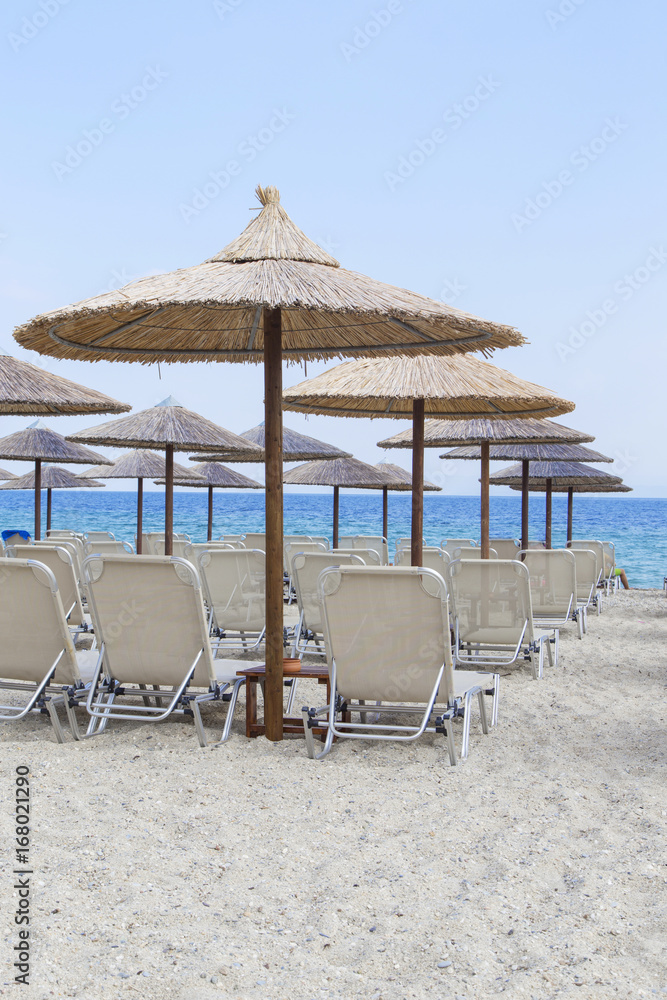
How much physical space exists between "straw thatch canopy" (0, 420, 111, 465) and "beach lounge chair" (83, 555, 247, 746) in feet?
28.1

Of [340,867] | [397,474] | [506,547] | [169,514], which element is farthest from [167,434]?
[340,867]

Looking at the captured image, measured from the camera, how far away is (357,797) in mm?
3291

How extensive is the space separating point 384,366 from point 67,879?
15.1ft

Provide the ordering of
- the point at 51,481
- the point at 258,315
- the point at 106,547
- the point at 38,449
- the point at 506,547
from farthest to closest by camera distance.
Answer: the point at 51,481
the point at 38,449
the point at 506,547
the point at 106,547
the point at 258,315

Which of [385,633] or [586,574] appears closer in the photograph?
[385,633]

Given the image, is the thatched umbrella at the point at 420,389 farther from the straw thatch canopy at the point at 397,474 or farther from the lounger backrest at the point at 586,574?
the straw thatch canopy at the point at 397,474

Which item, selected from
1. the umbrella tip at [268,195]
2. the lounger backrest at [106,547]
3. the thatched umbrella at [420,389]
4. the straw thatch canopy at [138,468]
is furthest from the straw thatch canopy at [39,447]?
the umbrella tip at [268,195]

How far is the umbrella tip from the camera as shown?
4.34m

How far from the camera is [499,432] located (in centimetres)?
822

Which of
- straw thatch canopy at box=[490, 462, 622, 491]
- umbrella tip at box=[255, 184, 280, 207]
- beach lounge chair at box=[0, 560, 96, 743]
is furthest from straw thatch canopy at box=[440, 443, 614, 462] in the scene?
beach lounge chair at box=[0, 560, 96, 743]

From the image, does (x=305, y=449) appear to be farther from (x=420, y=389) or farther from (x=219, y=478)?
(x=420, y=389)

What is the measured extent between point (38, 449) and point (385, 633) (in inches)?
385

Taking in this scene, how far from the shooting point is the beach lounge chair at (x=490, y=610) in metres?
5.66

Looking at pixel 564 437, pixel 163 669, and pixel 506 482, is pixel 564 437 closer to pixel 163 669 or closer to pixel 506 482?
pixel 163 669
